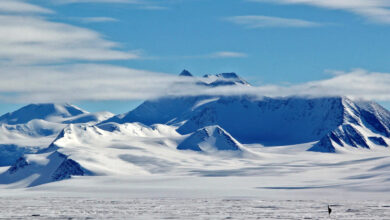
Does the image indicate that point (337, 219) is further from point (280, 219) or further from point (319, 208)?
point (319, 208)

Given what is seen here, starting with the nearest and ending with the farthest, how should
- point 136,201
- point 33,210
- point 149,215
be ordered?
1. point 149,215
2. point 33,210
3. point 136,201

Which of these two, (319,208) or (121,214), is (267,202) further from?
(121,214)

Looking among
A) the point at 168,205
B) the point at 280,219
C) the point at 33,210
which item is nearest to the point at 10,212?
the point at 33,210

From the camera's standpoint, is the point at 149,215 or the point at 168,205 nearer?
the point at 149,215

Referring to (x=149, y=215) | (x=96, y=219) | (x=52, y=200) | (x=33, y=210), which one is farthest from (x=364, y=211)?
(x=52, y=200)

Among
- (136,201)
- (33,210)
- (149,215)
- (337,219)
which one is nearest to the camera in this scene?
(337,219)

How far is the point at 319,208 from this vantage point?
16175 centimetres

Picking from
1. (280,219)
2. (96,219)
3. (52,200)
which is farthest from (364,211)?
(52,200)

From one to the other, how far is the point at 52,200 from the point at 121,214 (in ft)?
160

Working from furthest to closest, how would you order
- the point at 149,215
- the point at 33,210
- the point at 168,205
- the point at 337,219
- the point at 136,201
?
the point at 136,201
the point at 168,205
the point at 33,210
the point at 149,215
the point at 337,219

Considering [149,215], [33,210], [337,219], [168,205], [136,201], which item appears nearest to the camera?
[337,219]

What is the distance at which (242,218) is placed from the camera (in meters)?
139

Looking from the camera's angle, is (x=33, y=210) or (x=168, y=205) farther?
(x=168, y=205)

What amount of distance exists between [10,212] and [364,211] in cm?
5745
